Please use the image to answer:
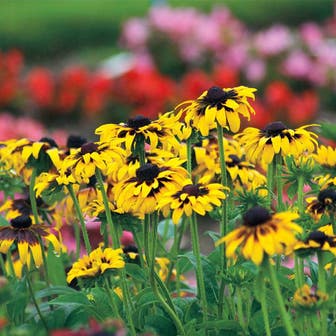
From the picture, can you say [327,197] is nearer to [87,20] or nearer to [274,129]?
[274,129]

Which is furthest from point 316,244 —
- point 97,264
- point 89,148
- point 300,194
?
point 89,148

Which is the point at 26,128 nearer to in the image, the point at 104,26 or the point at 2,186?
the point at 2,186

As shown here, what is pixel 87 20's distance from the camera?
10797 mm

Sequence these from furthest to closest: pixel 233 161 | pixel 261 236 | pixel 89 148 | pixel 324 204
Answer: pixel 233 161 < pixel 89 148 < pixel 324 204 < pixel 261 236

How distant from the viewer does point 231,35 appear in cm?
727

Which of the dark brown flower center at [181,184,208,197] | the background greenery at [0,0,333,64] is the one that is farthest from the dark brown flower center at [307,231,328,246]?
the background greenery at [0,0,333,64]

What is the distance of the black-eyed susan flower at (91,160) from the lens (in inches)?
74.2

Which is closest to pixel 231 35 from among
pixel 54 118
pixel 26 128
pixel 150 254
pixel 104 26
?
pixel 54 118

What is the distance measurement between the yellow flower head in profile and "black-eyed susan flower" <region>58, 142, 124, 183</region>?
0.16 m

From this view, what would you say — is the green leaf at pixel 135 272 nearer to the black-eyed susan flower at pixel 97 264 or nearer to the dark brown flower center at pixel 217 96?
the black-eyed susan flower at pixel 97 264

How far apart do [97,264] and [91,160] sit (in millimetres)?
230

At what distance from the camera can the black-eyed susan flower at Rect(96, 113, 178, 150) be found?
1.89 m

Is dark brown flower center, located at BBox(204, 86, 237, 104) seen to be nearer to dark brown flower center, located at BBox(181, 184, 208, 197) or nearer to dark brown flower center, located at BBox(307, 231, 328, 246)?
dark brown flower center, located at BBox(181, 184, 208, 197)

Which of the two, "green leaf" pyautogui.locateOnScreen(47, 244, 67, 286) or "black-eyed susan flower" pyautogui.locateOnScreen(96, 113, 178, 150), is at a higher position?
"black-eyed susan flower" pyautogui.locateOnScreen(96, 113, 178, 150)
